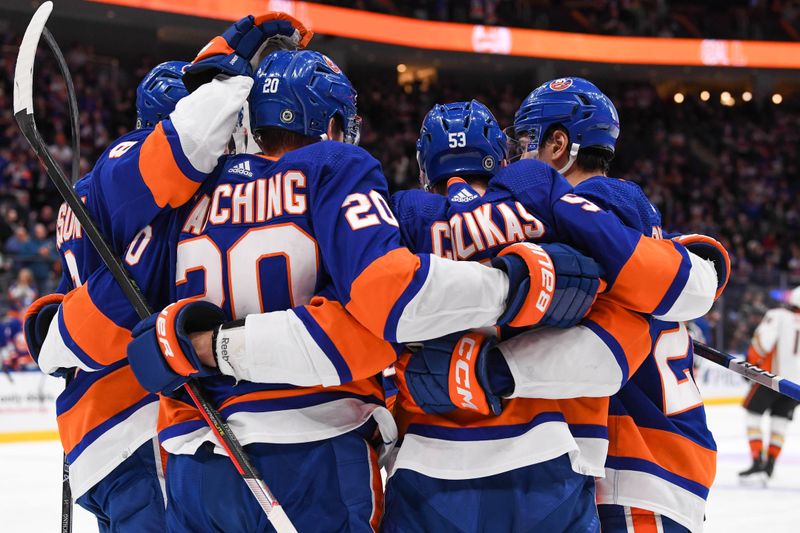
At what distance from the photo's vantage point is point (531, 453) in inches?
71.0

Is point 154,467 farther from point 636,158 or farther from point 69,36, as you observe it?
point 636,158

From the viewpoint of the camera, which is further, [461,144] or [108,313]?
[461,144]

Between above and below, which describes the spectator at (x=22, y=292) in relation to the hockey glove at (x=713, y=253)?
below

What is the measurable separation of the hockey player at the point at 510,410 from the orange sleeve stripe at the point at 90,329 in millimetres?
592

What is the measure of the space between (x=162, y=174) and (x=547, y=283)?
755 mm

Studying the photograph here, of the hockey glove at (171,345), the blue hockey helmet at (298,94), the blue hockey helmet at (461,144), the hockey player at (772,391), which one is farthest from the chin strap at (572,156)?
the hockey player at (772,391)

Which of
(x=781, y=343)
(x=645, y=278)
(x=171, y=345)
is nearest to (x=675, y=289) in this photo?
(x=645, y=278)

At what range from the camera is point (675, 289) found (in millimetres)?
1861

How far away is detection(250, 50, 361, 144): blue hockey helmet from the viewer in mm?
1949

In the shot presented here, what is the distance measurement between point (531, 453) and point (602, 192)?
55 centimetres

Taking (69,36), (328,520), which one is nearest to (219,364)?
(328,520)

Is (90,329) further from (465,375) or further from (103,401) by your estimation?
(465,375)

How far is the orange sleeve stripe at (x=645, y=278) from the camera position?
1.82 meters

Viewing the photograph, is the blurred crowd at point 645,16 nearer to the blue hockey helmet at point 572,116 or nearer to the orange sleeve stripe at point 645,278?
the blue hockey helmet at point 572,116
